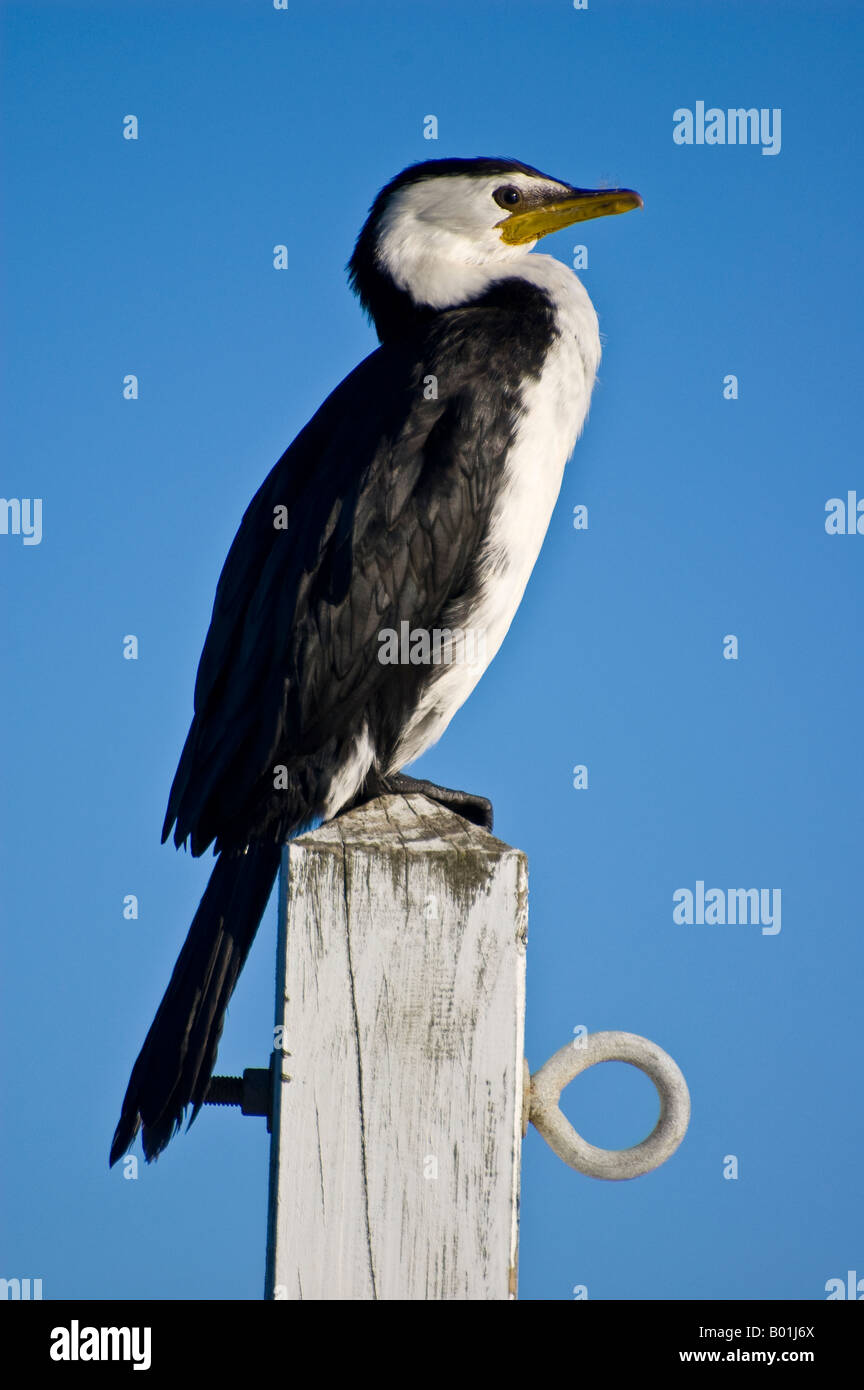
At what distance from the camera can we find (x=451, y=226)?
14.0ft

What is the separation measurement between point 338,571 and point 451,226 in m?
1.50

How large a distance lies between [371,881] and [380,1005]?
0.17 meters

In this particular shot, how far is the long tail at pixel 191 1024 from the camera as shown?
2789mm

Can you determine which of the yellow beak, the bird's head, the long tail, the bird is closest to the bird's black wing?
the bird

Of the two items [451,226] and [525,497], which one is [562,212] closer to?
[451,226]

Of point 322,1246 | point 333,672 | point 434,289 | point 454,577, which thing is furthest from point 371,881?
point 434,289

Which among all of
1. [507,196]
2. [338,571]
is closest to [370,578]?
[338,571]

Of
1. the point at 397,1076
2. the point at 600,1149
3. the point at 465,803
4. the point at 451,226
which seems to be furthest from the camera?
the point at 451,226

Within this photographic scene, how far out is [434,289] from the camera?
4.16m

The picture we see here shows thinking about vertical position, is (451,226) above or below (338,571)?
above

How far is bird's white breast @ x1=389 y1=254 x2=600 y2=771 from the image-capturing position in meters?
3.65

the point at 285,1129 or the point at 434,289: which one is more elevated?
the point at 434,289

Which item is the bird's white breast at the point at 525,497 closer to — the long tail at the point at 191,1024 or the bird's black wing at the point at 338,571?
the bird's black wing at the point at 338,571
